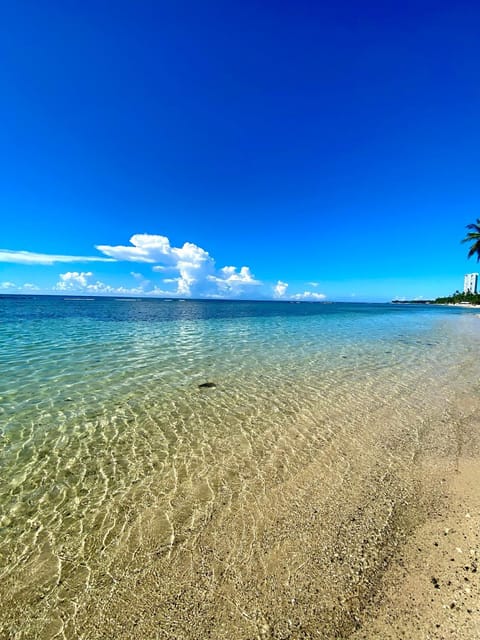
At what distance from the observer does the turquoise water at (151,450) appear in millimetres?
3037

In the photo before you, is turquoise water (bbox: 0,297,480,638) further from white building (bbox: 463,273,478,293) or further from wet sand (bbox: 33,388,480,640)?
white building (bbox: 463,273,478,293)

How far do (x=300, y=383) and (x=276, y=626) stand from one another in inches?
291

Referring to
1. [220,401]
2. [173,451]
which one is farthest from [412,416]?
[173,451]

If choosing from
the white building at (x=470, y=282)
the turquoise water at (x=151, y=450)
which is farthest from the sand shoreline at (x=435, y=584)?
the white building at (x=470, y=282)

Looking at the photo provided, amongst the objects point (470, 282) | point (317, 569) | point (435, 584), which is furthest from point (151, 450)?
point (470, 282)

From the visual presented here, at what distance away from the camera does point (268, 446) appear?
5.63 m

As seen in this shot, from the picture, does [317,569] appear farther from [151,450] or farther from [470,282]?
[470,282]

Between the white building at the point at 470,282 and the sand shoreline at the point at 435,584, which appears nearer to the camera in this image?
the sand shoreline at the point at 435,584

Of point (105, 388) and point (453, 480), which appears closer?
point (453, 480)

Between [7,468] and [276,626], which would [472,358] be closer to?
[276,626]

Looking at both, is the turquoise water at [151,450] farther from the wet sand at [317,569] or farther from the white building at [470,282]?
the white building at [470,282]

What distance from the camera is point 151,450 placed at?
17.7 feet

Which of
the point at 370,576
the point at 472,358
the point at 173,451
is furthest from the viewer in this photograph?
the point at 472,358

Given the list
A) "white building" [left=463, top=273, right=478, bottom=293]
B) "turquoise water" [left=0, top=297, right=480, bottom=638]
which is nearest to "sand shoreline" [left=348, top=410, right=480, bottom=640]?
"turquoise water" [left=0, top=297, right=480, bottom=638]
